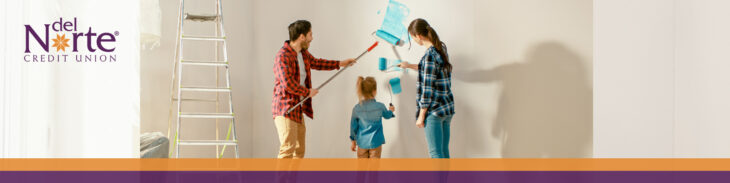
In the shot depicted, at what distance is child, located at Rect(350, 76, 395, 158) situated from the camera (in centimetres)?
396

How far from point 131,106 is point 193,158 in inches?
84.7

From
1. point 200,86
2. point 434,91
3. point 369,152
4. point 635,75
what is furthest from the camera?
point 200,86

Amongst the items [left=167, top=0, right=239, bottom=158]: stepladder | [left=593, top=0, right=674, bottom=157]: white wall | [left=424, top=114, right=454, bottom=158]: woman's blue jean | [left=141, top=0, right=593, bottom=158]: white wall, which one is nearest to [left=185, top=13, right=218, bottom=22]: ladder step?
[left=167, top=0, right=239, bottom=158]: stepladder

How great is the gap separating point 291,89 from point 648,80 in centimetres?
193

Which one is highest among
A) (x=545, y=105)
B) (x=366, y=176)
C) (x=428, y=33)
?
(x=428, y=33)

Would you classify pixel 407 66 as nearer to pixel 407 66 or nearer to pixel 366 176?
pixel 407 66

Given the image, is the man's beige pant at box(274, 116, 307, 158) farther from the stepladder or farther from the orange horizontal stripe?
the stepladder

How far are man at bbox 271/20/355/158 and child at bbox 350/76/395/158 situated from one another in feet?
1.31

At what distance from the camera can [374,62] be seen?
14.0 feet

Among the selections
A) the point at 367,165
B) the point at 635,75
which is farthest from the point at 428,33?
the point at 635,75

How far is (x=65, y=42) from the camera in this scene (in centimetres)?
199

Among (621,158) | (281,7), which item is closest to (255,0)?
(281,7)

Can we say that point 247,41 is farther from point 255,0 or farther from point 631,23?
point 631,23

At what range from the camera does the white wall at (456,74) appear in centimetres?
357
